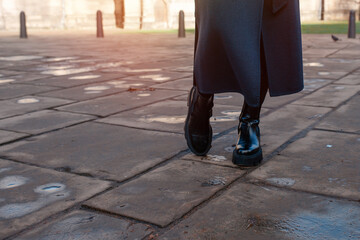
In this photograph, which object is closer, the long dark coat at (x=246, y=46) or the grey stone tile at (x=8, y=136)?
the long dark coat at (x=246, y=46)

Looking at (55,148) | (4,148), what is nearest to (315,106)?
(55,148)

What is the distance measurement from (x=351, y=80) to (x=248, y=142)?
9.65ft

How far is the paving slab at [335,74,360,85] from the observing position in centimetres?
466

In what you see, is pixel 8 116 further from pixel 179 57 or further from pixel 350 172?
pixel 179 57

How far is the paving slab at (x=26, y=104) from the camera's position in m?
3.60

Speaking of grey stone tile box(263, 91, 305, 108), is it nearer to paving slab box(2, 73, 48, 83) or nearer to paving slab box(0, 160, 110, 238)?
paving slab box(0, 160, 110, 238)

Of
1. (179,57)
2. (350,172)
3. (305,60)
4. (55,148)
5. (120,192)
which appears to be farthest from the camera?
(179,57)

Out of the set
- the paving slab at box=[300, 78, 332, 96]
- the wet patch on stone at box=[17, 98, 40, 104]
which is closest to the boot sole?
the paving slab at box=[300, 78, 332, 96]

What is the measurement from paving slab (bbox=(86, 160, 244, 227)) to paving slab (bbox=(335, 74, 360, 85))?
2879 mm

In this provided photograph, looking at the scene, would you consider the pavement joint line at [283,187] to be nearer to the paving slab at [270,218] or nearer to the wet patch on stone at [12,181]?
the paving slab at [270,218]

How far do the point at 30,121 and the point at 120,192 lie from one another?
1.55 meters

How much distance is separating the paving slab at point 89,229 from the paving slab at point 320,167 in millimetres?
689

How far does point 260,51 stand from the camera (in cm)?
220

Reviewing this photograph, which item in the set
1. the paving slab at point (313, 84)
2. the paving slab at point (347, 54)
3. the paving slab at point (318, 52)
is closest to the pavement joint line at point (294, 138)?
the paving slab at point (313, 84)
